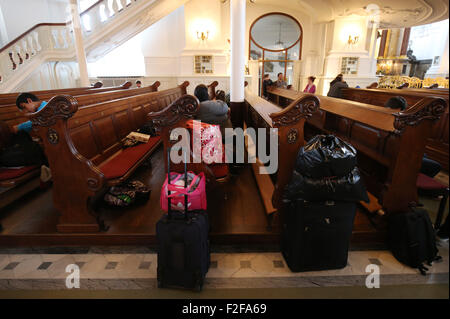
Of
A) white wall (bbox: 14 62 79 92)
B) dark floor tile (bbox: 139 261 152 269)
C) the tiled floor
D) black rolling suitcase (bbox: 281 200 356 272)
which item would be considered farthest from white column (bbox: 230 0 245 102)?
white wall (bbox: 14 62 79 92)

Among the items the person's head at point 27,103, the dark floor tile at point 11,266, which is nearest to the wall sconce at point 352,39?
the person's head at point 27,103

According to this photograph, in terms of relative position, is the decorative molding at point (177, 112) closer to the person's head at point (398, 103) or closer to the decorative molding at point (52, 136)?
the decorative molding at point (52, 136)

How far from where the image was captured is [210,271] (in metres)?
1.77

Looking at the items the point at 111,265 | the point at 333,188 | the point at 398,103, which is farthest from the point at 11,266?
the point at 398,103

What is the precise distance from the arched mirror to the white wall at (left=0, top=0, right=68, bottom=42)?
6.85 metres

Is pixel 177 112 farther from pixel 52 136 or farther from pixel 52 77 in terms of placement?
pixel 52 77

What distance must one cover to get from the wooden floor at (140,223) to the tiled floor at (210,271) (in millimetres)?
123

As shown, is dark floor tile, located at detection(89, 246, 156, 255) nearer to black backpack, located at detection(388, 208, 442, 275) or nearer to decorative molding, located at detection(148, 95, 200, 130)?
decorative molding, located at detection(148, 95, 200, 130)

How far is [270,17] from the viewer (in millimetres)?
9602

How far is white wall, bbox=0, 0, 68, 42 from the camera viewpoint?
6.78 metres

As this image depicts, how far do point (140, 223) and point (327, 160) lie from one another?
5.21 feet

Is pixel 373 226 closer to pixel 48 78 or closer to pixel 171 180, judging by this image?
pixel 171 180

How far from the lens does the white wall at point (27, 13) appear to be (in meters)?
6.78

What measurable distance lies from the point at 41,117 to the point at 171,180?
100cm
